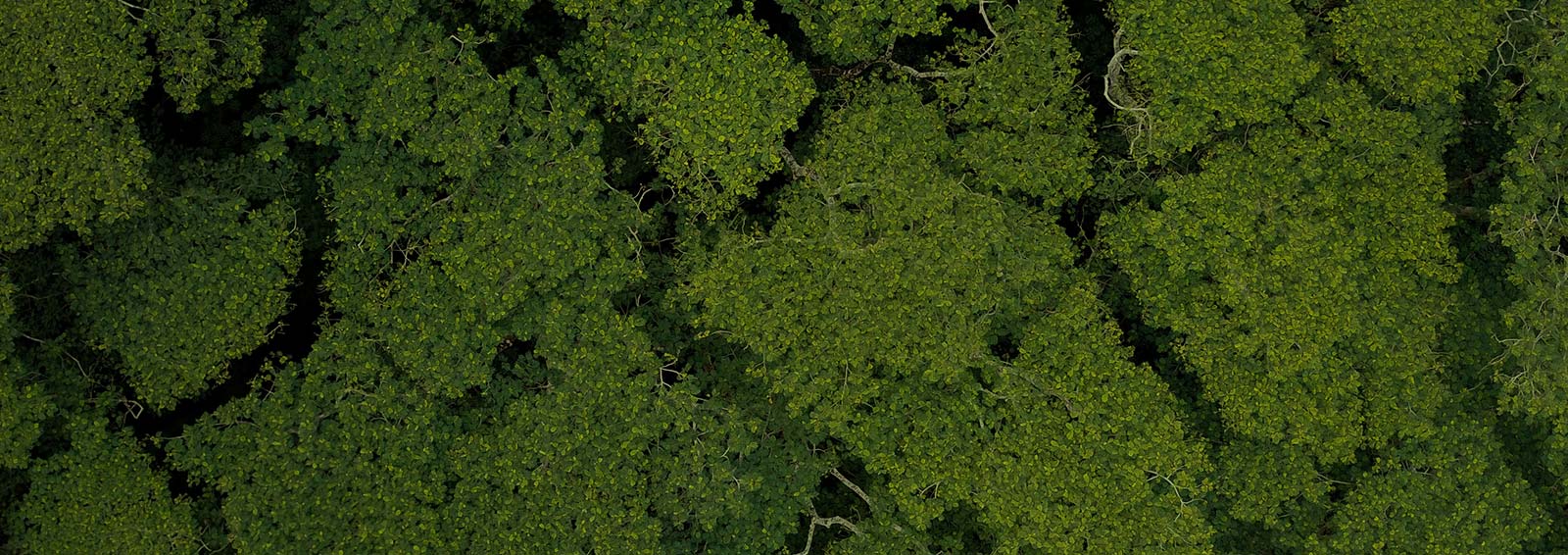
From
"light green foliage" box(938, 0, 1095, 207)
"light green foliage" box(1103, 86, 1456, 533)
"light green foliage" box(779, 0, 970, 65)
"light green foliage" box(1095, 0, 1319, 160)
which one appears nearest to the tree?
"light green foliage" box(1103, 86, 1456, 533)

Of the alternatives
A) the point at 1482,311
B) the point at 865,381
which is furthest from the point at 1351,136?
the point at 865,381

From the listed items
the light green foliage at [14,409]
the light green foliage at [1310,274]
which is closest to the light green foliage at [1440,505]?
the light green foliage at [1310,274]

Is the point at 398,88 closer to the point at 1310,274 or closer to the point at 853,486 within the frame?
the point at 853,486

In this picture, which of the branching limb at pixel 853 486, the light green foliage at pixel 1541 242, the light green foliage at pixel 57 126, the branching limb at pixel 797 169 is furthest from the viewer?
the branching limb at pixel 853 486

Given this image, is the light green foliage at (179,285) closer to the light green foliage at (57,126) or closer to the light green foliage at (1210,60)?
the light green foliage at (57,126)

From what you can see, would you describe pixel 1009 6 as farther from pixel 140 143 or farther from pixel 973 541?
pixel 140 143

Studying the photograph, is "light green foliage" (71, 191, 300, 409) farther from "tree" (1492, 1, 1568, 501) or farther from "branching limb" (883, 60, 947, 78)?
"tree" (1492, 1, 1568, 501)

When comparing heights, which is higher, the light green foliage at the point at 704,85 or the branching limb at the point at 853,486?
the light green foliage at the point at 704,85
